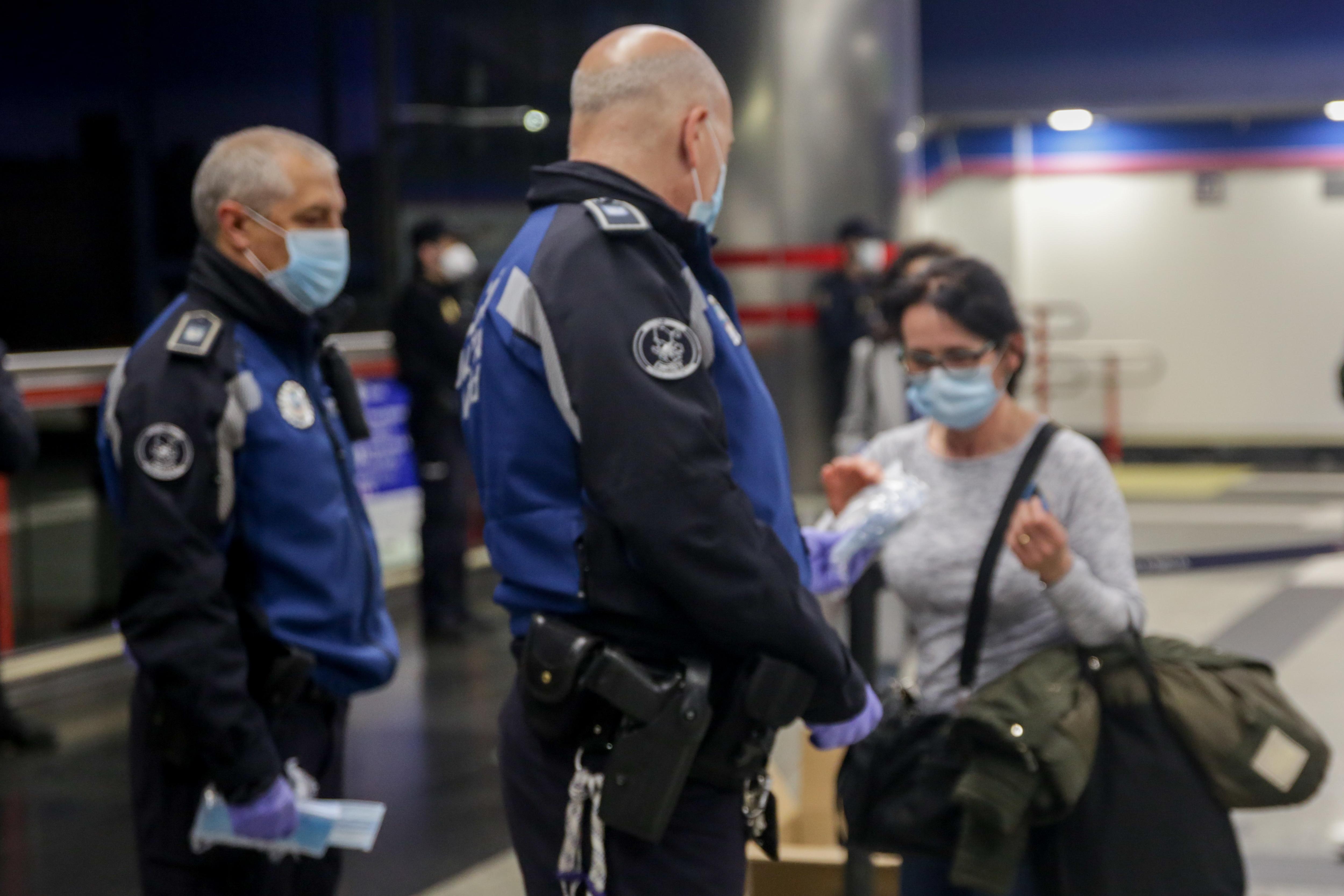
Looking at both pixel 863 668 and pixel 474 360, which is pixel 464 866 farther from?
pixel 474 360

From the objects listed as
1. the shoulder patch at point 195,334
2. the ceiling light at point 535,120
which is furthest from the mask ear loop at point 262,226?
the ceiling light at point 535,120

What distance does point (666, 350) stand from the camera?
5.81 feet

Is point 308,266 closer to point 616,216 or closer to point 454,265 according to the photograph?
point 616,216

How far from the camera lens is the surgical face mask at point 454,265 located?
280 inches

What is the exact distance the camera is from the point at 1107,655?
8.25ft

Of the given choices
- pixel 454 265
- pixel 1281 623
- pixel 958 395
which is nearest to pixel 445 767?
pixel 454 265

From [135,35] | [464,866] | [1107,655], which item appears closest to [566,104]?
[135,35]

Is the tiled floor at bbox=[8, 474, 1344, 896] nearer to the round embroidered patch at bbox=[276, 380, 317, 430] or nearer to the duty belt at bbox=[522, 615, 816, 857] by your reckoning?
the round embroidered patch at bbox=[276, 380, 317, 430]

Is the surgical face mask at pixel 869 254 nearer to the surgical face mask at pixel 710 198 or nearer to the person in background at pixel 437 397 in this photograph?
the person in background at pixel 437 397

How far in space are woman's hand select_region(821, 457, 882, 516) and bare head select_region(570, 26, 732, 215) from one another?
26.9 inches

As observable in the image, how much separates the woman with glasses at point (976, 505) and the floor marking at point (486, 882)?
1.64 metres

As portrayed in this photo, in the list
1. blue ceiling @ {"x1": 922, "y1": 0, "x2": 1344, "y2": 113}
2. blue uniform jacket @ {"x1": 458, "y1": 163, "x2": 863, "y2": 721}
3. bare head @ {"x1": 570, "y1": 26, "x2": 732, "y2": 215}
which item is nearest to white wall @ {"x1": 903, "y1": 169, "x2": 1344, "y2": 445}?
blue ceiling @ {"x1": 922, "y1": 0, "x2": 1344, "y2": 113}

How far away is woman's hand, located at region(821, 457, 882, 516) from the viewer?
248 cm

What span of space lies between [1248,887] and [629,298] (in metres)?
2.90
